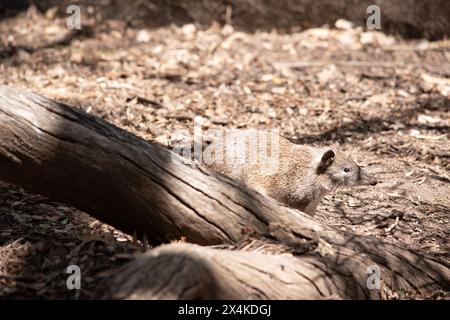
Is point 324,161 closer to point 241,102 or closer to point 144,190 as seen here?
point 241,102

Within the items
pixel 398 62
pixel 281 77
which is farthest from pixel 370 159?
pixel 398 62

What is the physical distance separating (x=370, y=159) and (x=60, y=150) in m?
4.04

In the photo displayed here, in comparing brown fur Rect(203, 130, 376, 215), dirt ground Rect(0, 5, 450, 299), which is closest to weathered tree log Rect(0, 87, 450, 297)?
dirt ground Rect(0, 5, 450, 299)

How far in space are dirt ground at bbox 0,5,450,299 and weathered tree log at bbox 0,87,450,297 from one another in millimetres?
297

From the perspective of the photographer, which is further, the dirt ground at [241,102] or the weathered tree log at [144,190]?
the dirt ground at [241,102]

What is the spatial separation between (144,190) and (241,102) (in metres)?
4.40

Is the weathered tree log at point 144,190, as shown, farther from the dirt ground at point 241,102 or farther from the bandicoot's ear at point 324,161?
the bandicoot's ear at point 324,161

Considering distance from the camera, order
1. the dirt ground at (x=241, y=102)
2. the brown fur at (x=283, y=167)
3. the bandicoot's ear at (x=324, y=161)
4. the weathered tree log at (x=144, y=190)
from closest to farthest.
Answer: the weathered tree log at (x=144, y=190) → the dirt ground at (x=241, y=102) → the brown fur at (x=283, y=167) → the bandicoot's ear at (x=324, y=161)

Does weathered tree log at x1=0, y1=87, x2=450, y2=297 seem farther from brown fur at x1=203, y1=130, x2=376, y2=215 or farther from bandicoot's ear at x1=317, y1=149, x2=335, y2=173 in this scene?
bandicoot's ear at x1=317, y1=149, x2=335, y2=173

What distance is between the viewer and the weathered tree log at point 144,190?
445cm

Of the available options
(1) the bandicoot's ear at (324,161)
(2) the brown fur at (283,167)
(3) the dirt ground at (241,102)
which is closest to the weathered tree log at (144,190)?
(3) the dirt ground at (241,102)

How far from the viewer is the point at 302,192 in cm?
654

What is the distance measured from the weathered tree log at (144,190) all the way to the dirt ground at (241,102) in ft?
0.97
